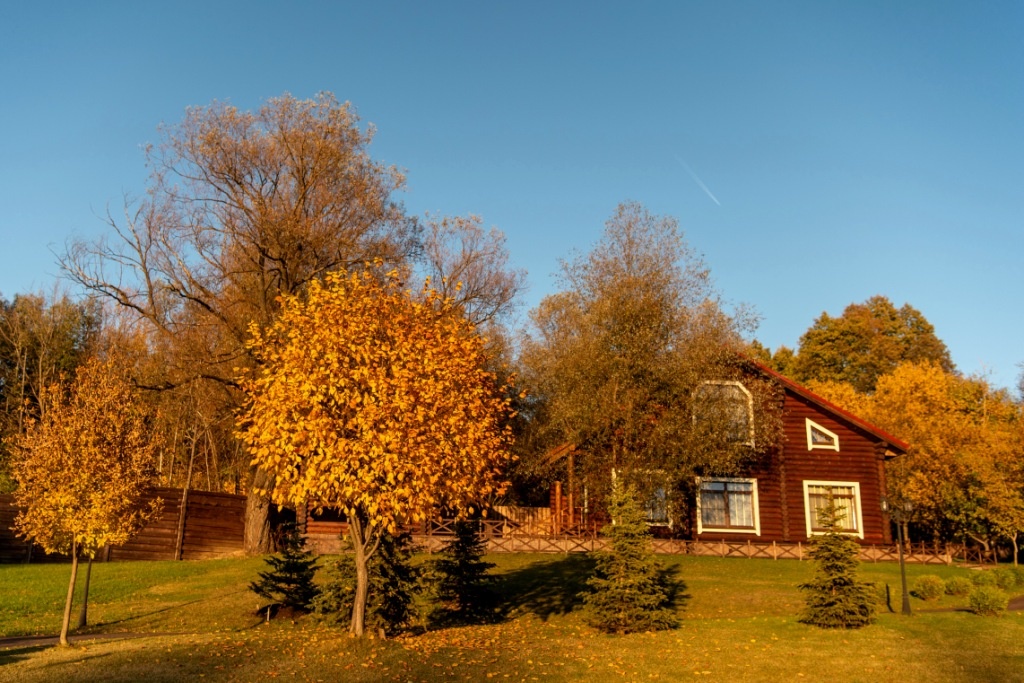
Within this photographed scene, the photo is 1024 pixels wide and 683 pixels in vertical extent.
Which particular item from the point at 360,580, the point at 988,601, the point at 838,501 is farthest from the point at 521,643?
the point at 838,501

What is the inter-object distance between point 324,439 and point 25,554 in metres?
22.5

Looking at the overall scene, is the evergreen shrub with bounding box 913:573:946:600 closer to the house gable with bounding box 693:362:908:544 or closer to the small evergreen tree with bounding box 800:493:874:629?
the small evergreen tree with bounding box 800:493:874:629

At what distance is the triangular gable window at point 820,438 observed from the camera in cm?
3634

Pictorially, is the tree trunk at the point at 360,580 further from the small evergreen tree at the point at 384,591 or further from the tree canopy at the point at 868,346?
the tree canopy at the point at 868,346

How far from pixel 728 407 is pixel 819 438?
8789 mm

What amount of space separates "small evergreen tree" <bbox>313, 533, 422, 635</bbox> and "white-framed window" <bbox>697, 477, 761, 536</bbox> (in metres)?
19.5

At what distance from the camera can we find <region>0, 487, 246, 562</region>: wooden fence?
30594 millimetres

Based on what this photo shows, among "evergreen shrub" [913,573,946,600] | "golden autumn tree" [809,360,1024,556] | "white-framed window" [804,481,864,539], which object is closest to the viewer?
"evergreen shrub" [913,573,946,600]

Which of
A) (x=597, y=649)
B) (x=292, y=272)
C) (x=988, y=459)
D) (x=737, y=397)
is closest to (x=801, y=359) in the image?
(x=988, y=459)

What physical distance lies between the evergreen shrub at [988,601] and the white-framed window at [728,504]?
1392 centimetres

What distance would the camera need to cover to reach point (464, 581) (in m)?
23.0

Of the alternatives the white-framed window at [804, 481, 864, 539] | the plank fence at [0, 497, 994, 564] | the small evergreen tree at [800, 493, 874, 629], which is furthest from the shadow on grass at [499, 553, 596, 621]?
the white-framed window at [804, 481, 864, 539]

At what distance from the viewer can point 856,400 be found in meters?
55.7

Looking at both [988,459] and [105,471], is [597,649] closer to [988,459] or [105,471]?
[105,471]
